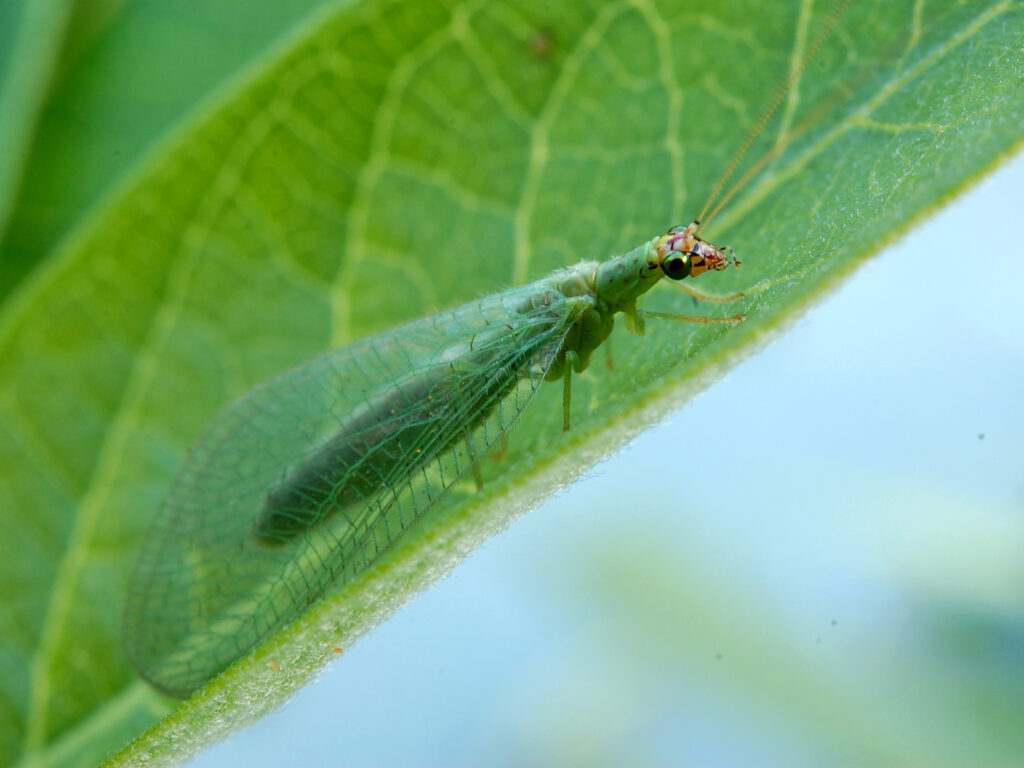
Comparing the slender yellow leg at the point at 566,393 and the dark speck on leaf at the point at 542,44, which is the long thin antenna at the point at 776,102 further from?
the slender yellow leg at the point at 566,393

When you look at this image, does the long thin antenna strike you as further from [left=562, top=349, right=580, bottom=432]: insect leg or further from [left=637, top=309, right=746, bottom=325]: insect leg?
[left=562, top=349, right=580, bottom=432]: insect leg

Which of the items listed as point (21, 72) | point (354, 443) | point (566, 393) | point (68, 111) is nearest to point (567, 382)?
point (566, 393)

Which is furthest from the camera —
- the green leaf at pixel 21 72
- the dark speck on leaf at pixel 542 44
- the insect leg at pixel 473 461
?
the insect leg at pixel 473 461

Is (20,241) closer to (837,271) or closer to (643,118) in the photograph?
(643,118)

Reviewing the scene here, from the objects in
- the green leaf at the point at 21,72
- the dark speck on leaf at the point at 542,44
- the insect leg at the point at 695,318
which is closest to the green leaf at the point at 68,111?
the green leaf at the point at 21,72

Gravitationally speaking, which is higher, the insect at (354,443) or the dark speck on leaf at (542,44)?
the dark speck on leaf at (542,44)

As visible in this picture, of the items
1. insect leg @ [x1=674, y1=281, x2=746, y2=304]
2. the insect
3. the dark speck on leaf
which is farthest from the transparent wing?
the dark speck on leaf

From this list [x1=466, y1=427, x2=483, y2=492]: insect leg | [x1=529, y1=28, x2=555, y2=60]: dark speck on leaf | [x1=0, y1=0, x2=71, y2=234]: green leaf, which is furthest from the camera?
[x1=466, y1=427, x2=483, y2=492]: insect leg
